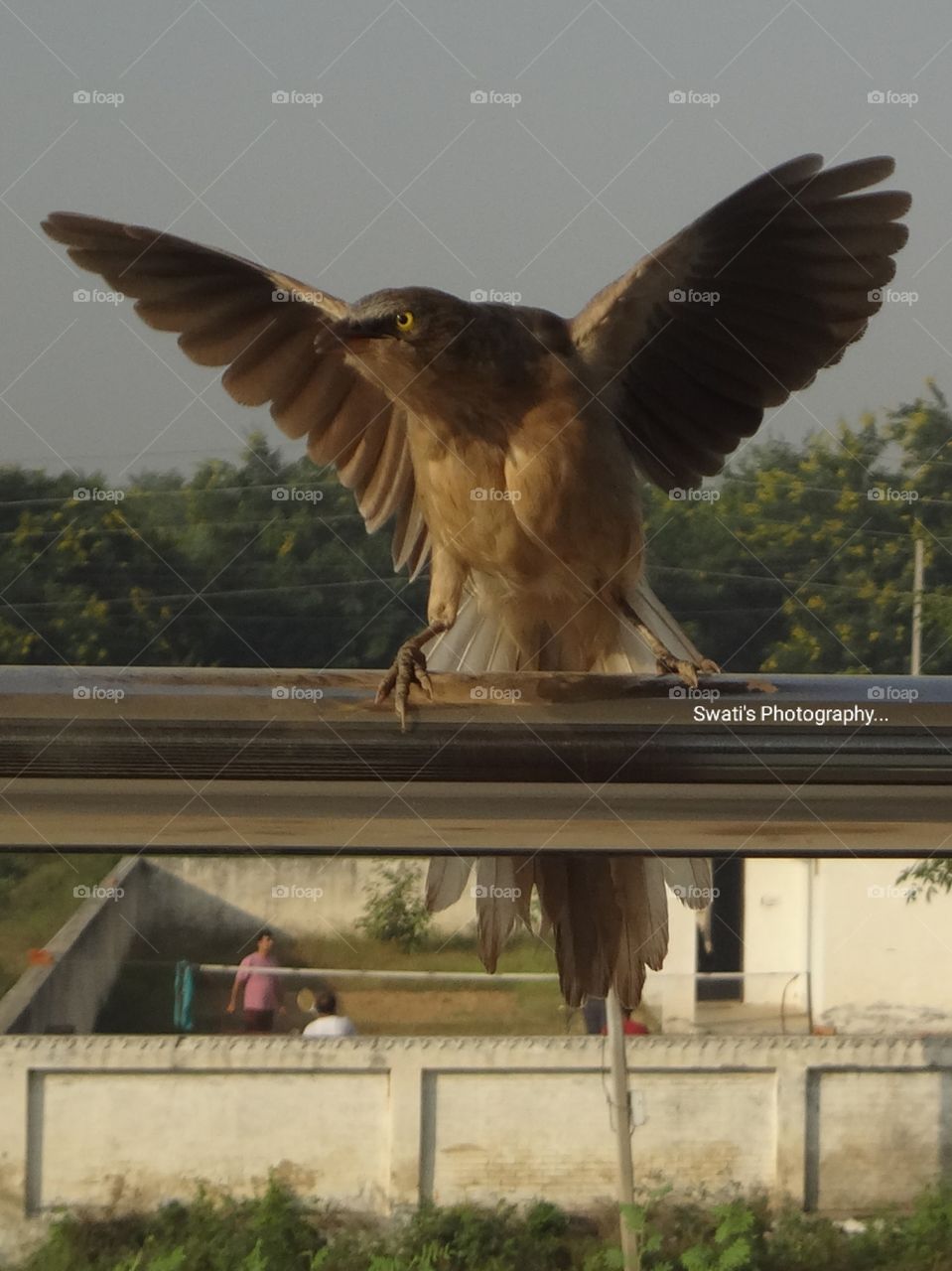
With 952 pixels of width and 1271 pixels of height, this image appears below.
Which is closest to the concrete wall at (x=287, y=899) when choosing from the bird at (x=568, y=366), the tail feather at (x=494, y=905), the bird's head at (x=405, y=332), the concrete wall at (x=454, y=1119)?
the concrete wall at (x=454, y=1119)

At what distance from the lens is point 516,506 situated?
157cm

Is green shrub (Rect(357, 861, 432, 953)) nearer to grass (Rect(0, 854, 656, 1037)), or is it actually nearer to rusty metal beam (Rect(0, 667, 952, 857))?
grass (Rect(0, 854, 656, 1037))

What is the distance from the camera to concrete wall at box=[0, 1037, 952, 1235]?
582 centimetres

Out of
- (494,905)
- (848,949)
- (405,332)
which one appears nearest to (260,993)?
(848,949)

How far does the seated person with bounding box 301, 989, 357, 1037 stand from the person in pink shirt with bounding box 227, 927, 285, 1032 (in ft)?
0.58

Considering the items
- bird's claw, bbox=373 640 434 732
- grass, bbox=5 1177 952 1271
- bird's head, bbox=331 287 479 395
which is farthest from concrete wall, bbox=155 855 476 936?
bird's claw, bbox=373 640 434 732

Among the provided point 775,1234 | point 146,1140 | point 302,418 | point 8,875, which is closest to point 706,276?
point 302,418

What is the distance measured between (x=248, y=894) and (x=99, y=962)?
4.03 feet

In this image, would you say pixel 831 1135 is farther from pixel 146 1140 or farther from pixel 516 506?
pixel 516 506

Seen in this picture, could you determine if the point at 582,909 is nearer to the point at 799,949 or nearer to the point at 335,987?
the point at 799,949

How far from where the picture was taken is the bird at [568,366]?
1521 millimetres

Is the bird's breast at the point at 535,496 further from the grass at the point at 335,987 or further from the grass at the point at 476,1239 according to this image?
the grass at the point at 335,987

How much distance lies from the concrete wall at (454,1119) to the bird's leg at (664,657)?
4.44m

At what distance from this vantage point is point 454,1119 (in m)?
5.91
